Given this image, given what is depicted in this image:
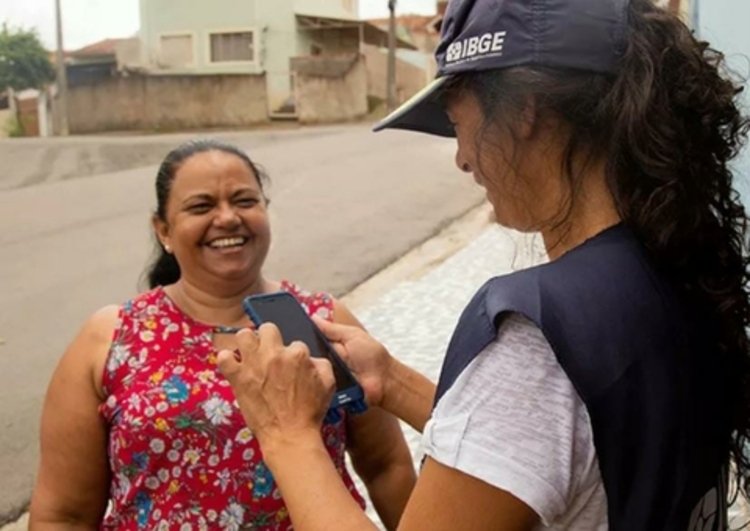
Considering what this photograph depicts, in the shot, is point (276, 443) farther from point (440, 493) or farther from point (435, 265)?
point (435, 265)

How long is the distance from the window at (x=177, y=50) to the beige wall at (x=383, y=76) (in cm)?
659

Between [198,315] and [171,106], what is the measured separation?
30.4 meters

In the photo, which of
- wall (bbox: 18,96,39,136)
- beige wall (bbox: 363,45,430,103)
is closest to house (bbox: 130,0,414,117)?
beige wall (bbox: 363,45,430,103)

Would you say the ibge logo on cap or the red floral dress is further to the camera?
the red floral dress

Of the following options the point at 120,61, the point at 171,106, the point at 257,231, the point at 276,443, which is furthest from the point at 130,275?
the point at 120,61

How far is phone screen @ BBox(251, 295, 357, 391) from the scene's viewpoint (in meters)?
1.94

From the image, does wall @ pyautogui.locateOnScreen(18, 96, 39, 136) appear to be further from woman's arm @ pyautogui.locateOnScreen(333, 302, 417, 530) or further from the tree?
woman's arm @ pyautogui.locateOnScreen(333, 302, 417, 530)

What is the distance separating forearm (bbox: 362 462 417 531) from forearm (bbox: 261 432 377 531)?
122 cm

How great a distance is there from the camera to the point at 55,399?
2.32 m

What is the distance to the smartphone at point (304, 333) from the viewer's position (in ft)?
6.02

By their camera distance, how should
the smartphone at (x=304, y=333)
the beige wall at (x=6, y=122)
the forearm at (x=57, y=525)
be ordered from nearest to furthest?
the smartphone at (x=304, y=333) < the forearm at (x=57, y=525) < the beige wall at (x=6, y=122)

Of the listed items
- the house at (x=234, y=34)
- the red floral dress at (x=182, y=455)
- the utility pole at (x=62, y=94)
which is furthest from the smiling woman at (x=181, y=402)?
the house at (x=234, y=34)

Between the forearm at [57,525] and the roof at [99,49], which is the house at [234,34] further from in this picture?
the forearm at [57,525]

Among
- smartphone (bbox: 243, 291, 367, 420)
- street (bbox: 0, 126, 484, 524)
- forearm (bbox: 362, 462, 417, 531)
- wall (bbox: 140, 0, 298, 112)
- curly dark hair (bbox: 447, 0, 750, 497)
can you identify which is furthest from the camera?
wall (bbox: 140, 0, 298, 112)
